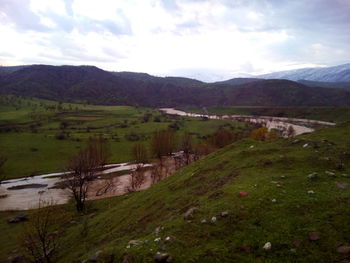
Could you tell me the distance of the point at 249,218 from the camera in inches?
568

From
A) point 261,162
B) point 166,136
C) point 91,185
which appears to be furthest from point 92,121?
point 261,162

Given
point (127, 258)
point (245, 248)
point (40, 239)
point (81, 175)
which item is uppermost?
point (245, 248)

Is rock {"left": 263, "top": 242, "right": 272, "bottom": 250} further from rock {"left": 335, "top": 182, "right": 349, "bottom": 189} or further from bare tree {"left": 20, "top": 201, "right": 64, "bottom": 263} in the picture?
bare tree {"left": 20, "top": 201, "right": 64, "bottom": 263}

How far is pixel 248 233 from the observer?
522 inches

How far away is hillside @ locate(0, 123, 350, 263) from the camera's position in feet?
39.7

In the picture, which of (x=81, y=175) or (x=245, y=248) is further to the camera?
(x=81, y=175)

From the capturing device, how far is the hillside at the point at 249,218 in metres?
12.1

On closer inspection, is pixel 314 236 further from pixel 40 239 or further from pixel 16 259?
pixel 16 259

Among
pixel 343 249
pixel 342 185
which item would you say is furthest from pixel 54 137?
pixel 343 249

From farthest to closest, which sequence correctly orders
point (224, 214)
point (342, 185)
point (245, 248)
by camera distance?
point (342, 185) < point (224, 214) < point (245, 248)

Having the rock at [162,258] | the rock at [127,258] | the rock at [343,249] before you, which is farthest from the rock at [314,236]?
the rock at [127,258]

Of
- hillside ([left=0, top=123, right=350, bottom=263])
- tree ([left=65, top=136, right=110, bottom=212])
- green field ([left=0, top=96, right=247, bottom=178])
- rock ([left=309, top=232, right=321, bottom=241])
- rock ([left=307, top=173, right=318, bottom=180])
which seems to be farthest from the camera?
green field ([left=0, top=96, right=247, bottom=178])

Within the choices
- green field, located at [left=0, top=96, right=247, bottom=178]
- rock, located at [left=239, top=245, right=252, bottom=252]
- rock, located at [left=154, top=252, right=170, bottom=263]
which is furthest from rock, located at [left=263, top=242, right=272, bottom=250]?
green field, located at [left=0, top=96, right=247, bottom=178]

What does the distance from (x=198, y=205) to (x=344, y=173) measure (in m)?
12.9
